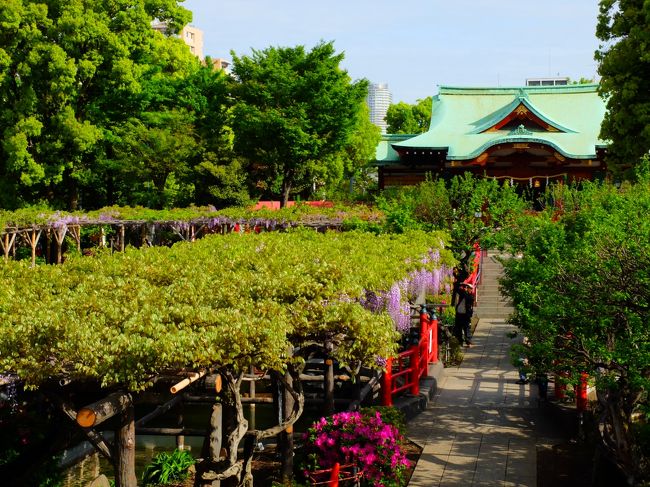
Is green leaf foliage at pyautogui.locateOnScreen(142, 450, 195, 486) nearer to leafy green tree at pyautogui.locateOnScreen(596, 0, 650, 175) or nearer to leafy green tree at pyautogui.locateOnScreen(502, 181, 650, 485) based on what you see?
leafy green tree at pyautogui.locateOnScreen(502, 181, 650, 485)

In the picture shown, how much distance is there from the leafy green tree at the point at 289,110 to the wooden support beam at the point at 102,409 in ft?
109

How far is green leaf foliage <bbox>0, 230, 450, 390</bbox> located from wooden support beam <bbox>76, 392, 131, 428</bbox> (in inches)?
7.4

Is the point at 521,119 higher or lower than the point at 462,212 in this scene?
higher

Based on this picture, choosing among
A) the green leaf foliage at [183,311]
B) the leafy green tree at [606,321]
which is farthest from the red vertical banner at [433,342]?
the leafy green tree at [606,321]

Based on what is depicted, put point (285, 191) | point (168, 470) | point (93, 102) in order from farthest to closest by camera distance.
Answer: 1. point (285, 191)
2. point (93, 102)
3. point (168, 470)

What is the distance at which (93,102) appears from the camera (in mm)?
39156

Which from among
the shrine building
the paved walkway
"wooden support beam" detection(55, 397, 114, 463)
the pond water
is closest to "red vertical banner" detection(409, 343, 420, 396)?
the paved walkway

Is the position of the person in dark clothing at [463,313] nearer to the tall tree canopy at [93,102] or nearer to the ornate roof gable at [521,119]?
the tall tree canopy at [93,102]

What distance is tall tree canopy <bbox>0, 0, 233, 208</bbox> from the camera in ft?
116

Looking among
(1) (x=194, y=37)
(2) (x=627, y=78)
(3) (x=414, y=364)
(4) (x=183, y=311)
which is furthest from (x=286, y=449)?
(1) (x=194, y=37)

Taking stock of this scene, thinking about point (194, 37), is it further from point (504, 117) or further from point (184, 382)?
point (184, 382)

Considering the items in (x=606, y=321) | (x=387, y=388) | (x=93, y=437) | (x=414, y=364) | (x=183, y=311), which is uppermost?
(x=183, y=311)

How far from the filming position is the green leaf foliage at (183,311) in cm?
755

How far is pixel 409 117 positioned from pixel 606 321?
6160 cm
